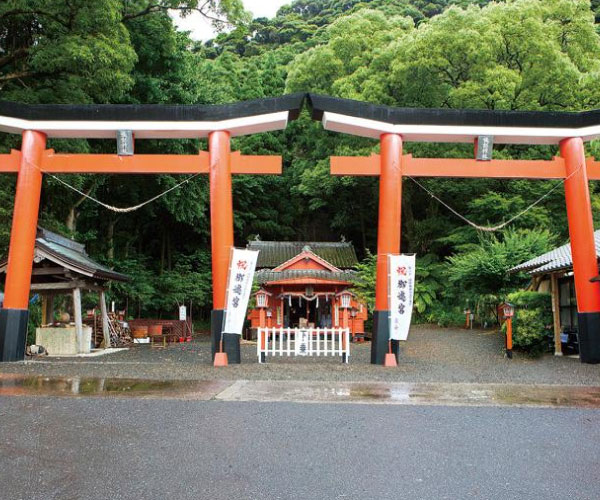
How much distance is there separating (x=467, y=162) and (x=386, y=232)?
240 cm

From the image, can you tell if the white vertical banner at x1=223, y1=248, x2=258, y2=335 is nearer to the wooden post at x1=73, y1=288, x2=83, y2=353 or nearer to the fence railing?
the fence railing

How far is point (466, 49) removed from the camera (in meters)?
20.9

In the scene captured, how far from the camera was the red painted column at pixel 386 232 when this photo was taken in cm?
1023

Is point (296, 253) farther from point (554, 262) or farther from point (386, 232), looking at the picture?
point (386, 232)

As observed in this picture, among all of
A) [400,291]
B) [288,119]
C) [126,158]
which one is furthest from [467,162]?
[126,158]

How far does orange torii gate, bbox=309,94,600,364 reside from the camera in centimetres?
1043

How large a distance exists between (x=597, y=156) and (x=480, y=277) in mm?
5412

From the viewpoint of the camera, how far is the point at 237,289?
32.6ft

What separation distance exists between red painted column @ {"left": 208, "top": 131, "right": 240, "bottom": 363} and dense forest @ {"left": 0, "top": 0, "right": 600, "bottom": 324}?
448 centimetres


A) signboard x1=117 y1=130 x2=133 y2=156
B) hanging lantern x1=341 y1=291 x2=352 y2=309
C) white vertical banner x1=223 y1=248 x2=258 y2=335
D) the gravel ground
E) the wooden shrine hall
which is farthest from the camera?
hanging lantern x1=341 y1=291 x2=352 y2=309

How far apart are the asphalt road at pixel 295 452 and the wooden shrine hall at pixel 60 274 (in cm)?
719

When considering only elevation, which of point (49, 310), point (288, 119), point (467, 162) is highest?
point (288, 119)

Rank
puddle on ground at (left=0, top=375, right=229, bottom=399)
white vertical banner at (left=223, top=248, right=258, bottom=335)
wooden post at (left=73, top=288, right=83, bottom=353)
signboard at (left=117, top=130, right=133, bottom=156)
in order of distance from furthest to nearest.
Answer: wooden post at (left=73, top=288, right=83, bottom=353), signboard at (left=117, top=130, right=133, bottom=156), white vertical banner at (left=223, top=248, right=258, bottom=335), puddle on ground at (left=0, top=375, right=229, bottom=399)

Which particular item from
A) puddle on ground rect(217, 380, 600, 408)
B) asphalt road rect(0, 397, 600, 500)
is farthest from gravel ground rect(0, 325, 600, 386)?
asphalt road rect(0, 397, 600, 500)
